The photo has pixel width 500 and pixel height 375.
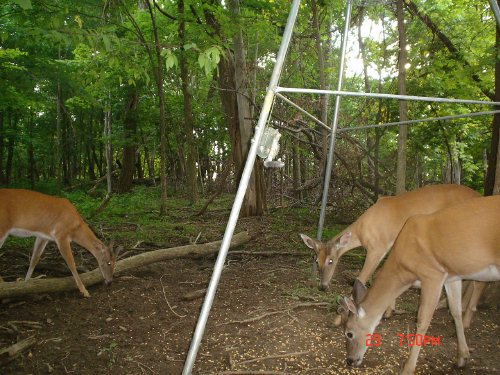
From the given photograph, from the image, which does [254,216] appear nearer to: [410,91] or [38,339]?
[410,91]

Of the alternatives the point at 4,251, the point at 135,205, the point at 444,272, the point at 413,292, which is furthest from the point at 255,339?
the point at 135,205

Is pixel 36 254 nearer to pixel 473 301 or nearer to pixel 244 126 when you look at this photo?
pixel 473 301

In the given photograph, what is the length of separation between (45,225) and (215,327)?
320 cm

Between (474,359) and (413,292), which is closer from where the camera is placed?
(474,359)

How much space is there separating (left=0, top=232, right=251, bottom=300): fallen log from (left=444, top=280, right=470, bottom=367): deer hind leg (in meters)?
3.84

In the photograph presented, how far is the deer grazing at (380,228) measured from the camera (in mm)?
5273

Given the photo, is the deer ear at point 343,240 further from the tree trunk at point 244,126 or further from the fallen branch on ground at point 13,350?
the tree trunk at point 244,126

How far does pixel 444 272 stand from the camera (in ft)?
11.5

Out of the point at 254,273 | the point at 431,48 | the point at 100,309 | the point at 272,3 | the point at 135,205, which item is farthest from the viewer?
the point at 135,205

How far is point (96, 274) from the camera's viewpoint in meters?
5.83

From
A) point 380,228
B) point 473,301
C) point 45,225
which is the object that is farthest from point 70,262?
point 473,301

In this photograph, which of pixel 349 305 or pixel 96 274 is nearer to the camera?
pixel 349 305

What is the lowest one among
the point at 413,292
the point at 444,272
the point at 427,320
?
the point at 413,292

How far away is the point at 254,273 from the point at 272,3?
22.1 feet
